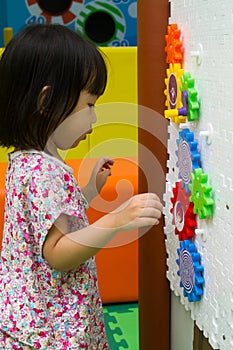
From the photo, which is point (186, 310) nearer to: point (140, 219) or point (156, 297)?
point (156, 297)

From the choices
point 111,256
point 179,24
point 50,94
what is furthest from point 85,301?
point 111,256

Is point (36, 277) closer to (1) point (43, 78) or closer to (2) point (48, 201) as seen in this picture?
(2) point (48, 201)

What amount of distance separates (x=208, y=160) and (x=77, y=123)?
16 cm

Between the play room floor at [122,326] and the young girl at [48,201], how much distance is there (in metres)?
0.42

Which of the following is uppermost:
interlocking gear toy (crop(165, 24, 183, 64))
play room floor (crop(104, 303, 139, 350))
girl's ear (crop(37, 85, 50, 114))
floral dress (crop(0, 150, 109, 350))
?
interlocking gear toy (crop(165, 24, 183, 64))

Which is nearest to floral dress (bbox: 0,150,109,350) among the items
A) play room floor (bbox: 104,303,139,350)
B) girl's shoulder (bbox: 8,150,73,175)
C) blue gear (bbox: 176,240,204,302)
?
girl's shoulder (bbox: 8,150,73,175)

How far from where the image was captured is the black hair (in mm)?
642

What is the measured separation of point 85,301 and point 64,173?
166 mm

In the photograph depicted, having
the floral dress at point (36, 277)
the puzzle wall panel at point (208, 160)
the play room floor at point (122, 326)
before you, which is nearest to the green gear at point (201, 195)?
the puzzle wall panel at point (208, 160)

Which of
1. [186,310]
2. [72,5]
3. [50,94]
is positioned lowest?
[186,310]

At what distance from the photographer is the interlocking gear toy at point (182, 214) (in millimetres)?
678

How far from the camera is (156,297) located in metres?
0.83

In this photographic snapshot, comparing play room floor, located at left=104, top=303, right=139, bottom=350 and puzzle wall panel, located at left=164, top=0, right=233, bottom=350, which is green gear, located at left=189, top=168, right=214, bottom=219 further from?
play room floor, located at left=104, top=303, right=139, bottom=350

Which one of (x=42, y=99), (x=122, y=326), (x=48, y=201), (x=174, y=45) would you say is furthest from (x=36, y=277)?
(x=122, y=326)
